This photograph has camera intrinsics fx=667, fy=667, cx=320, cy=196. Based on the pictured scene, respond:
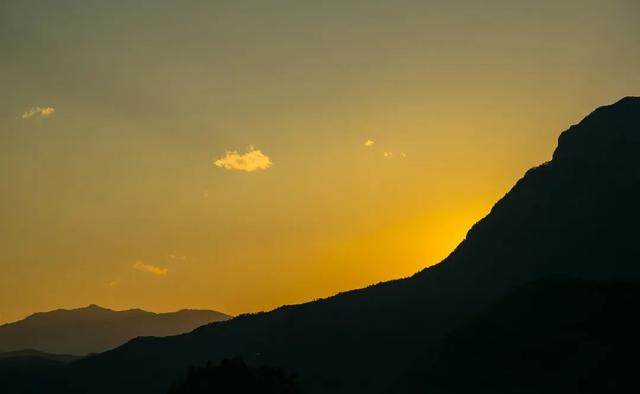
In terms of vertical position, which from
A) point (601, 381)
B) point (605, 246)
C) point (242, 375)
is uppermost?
point (605, 246)

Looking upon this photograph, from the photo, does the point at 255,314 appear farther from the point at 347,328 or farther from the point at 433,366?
the point at 433,366

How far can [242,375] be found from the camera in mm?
56688

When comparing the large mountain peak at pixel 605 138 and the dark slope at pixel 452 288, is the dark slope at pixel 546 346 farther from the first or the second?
the large mountain peak at pixel 605 138

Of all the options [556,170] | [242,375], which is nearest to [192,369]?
[242,375]

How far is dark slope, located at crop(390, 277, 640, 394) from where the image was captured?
74.9 m

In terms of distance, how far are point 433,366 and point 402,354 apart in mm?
38883

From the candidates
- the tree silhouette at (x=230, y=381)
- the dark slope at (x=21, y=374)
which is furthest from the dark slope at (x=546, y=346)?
the dark slope at (x=21, y=374)

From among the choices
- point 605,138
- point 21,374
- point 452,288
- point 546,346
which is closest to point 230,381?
point 546,346

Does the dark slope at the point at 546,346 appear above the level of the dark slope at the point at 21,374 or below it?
below

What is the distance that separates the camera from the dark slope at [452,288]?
5472 inches

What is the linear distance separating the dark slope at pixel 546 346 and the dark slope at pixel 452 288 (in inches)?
1185

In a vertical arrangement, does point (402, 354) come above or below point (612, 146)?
below

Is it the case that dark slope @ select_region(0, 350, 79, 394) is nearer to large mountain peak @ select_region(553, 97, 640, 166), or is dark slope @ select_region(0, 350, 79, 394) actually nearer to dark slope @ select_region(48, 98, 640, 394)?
dark slope @ select_region(48, 98, 640, 394)

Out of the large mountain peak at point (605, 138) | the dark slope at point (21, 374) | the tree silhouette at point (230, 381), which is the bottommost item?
the tree silhouette at point (230, 381)
